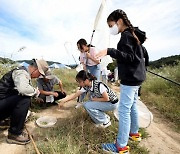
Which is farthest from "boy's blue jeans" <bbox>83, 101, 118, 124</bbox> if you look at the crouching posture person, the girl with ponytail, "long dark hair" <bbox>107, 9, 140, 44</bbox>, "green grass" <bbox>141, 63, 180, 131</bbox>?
"green grass" <bbox>141, 63, 180, 131</bbox>

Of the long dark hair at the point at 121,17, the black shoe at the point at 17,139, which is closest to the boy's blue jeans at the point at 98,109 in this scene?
the black shoe at the point at 17,139

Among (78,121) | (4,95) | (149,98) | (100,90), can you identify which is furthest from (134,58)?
(149,98)

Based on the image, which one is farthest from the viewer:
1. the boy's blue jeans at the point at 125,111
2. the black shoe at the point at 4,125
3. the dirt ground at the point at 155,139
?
the black shoe at the point at 4,125

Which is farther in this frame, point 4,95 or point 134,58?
point 4,95

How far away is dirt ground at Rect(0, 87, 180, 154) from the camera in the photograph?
293cm

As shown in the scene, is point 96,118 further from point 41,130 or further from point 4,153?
point 4,153

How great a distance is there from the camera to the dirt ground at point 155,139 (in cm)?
293

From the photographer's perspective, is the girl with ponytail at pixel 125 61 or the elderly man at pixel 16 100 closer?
the girl with ponytail at pixel 125 61

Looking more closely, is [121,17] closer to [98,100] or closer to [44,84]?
[98,100]

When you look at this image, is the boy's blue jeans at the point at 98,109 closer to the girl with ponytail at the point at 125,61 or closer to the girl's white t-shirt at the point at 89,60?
the girl with ponytail at the point at 125,61

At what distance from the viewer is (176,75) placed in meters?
6.72

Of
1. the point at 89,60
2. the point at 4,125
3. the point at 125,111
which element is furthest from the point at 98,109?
the point at 4,125

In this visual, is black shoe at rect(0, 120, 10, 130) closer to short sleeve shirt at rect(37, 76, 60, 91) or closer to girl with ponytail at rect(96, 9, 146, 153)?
short sleeve shirt at rect(37, 76, 60, 91)

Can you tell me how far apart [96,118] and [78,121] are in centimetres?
37
